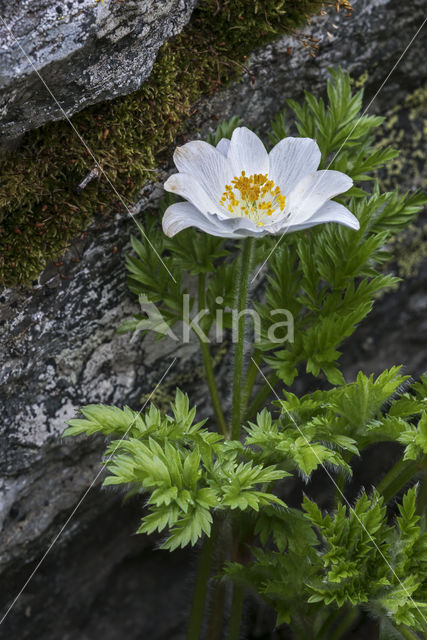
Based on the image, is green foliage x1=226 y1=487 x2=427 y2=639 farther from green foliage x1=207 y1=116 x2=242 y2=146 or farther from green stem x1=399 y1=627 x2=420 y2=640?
green foliage x1=207 y1=116 x2=242 y2=146

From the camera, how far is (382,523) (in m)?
1.68

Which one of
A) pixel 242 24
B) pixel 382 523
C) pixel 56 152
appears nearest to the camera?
pixel 382 523

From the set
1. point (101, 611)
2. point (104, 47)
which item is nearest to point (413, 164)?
point (104, 47)

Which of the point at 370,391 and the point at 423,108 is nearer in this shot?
the point at 370,391

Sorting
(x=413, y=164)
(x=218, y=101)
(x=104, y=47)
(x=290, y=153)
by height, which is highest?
(x=104, y=47)

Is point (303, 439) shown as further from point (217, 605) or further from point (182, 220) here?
point (217, 605)

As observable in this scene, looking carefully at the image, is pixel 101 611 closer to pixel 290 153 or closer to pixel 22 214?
pixel 22 214

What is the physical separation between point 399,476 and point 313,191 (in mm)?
900

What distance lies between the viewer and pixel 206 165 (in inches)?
72.2

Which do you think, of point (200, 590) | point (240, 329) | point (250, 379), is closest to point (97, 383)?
point (250, 379)

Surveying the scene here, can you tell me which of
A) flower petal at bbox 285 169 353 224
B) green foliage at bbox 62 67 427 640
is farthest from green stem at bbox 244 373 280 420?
flower petal at bbox 285 169 353 224

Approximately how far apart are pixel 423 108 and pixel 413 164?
9.3 inches

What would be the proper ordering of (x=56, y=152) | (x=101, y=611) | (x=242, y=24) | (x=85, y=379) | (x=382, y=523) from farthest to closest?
(x=101, y=611), (x=85, y=379), (x=242, y=24), (x=56, y=152), (x=382, y=523)

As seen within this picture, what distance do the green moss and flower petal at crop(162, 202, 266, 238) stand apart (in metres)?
0.32
